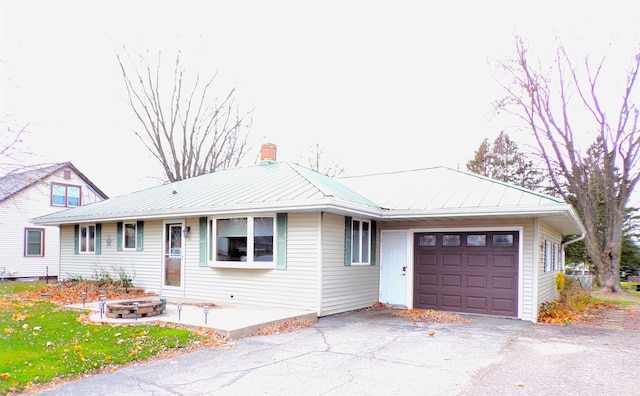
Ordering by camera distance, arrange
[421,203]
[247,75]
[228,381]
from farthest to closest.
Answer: [247,75] < [421,203] < [228,381]

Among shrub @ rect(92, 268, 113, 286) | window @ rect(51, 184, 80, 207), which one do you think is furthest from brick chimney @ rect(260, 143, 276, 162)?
window @ rect(51, 184, 80, 207)

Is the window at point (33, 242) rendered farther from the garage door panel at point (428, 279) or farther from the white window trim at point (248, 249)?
the garage door panel at point (428, 279)

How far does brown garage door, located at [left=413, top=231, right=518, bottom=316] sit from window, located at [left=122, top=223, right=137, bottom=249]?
8.19 m

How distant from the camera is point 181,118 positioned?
24203 mm

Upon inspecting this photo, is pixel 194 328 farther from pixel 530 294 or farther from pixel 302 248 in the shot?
pixel 530 294

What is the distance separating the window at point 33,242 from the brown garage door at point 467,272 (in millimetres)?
18504

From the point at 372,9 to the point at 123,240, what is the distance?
31.7 feet

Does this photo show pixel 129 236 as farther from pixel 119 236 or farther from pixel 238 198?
pixel 238 198

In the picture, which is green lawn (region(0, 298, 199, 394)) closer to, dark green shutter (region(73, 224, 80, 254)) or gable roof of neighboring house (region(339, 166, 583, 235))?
gable roof of neighboring house (region(339, 166, 583, 235))

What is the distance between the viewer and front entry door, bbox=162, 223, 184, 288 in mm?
11578

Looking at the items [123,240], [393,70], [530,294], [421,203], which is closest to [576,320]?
[530,294]

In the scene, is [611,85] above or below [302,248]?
above

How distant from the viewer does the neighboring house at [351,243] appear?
9289mm

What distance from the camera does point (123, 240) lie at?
1309 centimetres
